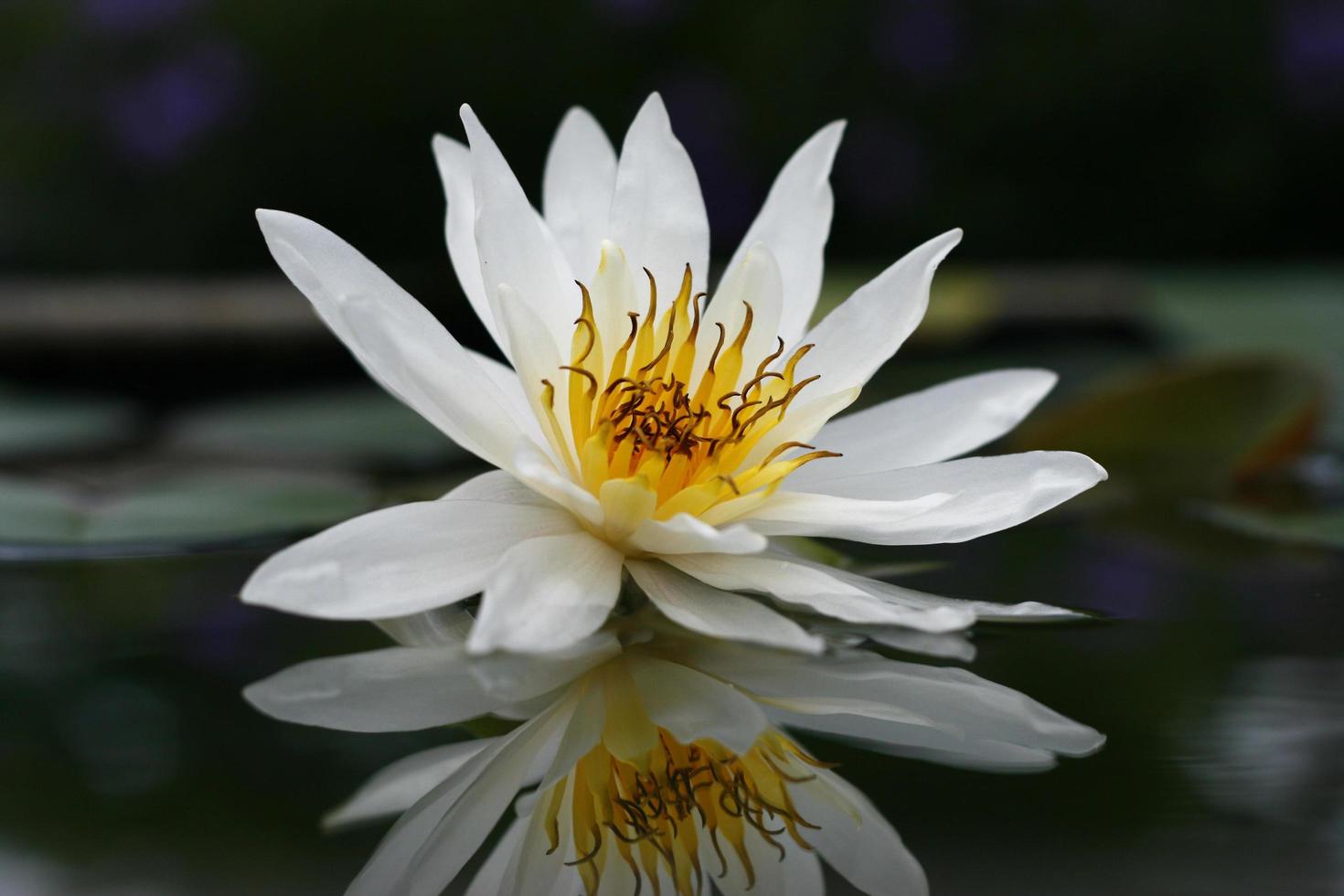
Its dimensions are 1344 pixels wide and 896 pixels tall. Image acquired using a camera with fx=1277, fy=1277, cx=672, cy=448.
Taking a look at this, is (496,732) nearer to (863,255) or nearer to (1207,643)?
(1207,643)

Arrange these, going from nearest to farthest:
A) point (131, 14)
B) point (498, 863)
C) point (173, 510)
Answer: point (498, 863) < point (173, 510) < point (131, 14)

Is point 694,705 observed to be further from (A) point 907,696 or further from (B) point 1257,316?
(B) point 1257,316

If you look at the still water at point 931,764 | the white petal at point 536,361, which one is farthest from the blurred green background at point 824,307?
the white petal at point 536,361

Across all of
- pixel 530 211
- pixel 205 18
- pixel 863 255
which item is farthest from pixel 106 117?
pixel 530 211

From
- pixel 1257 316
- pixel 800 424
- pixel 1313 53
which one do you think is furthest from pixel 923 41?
pixel 800 424

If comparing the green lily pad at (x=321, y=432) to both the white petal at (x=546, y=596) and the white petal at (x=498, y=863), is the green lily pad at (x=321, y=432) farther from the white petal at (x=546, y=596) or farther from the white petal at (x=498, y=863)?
the white petal at (x=498, y=863)

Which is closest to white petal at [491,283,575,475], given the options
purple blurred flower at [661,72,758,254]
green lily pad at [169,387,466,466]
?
green lily pad at [169,387,466,466]
